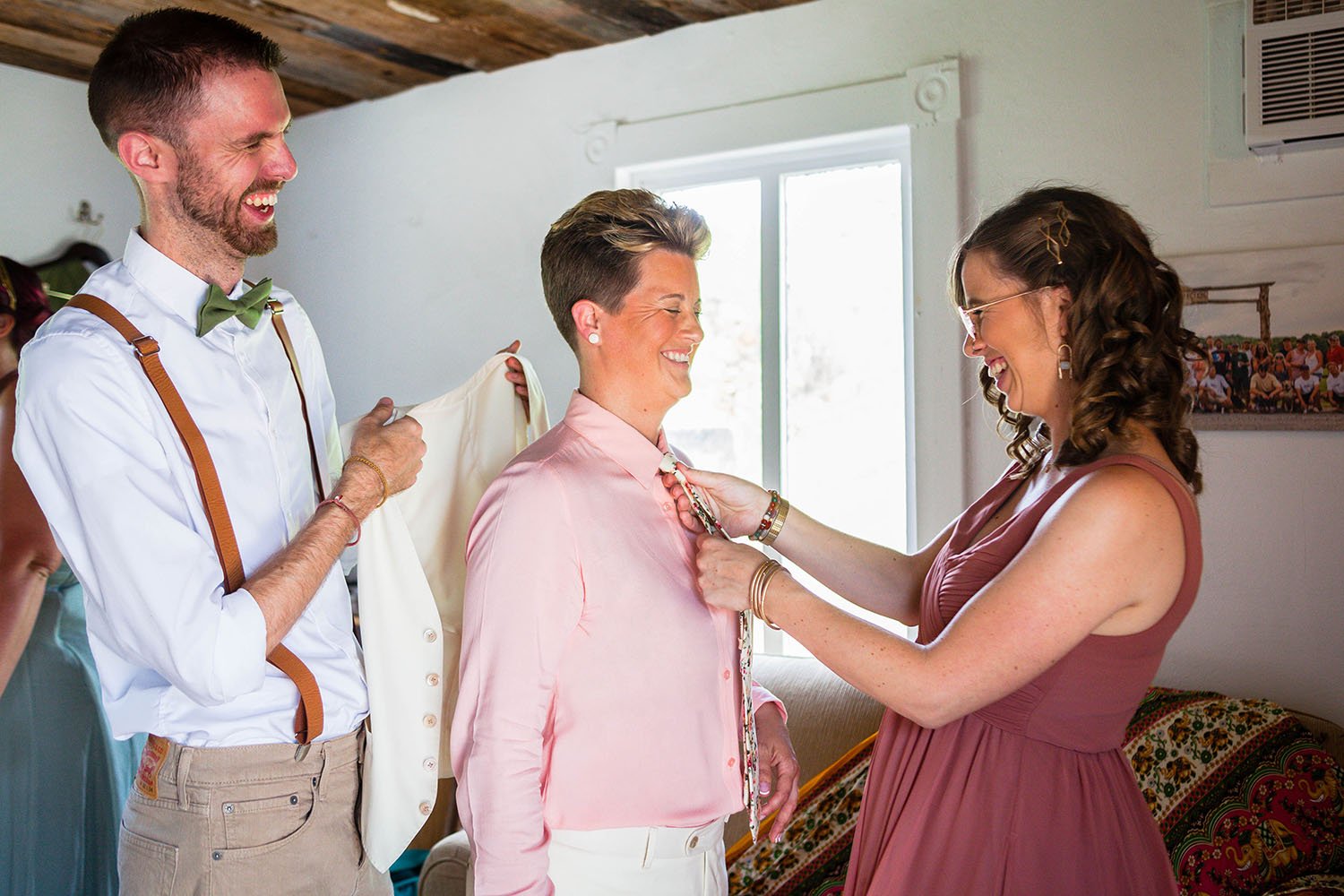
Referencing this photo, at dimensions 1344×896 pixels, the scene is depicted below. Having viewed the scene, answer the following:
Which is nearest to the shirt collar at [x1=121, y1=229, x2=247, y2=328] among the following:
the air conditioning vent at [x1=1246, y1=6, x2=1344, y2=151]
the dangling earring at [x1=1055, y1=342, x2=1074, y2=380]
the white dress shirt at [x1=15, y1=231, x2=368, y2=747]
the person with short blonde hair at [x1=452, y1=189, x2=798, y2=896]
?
the white dress shirt at [x1=15, y1=231, x2=368, y2=747]

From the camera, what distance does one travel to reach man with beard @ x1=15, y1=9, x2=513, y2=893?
1.40 m

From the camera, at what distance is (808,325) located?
3729 millimetres

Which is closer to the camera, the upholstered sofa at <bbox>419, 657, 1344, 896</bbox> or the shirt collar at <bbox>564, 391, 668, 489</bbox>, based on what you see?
the shirt collar at <bbox>564, 391, 668, 489</bbox>

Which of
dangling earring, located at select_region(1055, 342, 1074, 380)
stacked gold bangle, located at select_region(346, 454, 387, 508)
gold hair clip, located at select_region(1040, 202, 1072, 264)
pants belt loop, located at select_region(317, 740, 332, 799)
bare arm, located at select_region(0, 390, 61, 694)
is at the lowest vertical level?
pants belt loop, located at select_region(317, 740, 332, 799)

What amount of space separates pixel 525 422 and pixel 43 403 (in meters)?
0.82

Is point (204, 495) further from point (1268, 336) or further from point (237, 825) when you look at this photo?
point (1268, 336)

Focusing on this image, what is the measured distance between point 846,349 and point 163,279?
8.10ft

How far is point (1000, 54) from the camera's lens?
3193 mm

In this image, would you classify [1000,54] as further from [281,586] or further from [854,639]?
[281,586]

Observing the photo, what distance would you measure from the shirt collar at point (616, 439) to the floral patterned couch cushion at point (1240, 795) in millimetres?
1539

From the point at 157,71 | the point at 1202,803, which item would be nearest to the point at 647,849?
the point at 157,71

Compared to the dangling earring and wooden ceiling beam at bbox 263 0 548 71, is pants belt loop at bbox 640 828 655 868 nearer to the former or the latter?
the dangling earring

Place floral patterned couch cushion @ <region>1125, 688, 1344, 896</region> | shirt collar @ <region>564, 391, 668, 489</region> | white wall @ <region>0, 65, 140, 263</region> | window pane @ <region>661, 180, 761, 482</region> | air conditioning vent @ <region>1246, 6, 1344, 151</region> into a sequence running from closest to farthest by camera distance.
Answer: shirt collar @ <region>564, 391, 668, 489</region> < floral patterned couch cushion @ <region>1125, 688, 1344, 896</region> < air conditioning vent @ <region>1246, 6, 1344, 151</region> < window pane @ <region>661, 180, 761, 482</region> < white wall @ <region>0, 65, 140, 263</region>

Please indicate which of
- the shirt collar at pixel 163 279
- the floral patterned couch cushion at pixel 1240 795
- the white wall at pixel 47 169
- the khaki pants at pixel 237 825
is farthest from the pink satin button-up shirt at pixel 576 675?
the white wall at pixel 47 169
